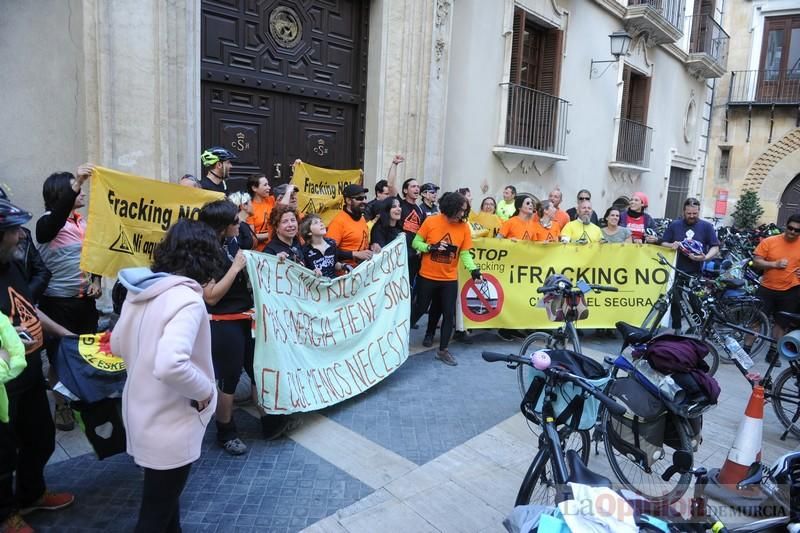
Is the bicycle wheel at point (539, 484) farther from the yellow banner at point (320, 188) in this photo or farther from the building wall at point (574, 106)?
the building wall at point (574, 106)

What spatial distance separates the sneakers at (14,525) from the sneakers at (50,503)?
19 centimetres

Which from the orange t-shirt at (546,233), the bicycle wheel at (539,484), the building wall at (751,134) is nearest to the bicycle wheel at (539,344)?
the bicycle wheel at (539,484)

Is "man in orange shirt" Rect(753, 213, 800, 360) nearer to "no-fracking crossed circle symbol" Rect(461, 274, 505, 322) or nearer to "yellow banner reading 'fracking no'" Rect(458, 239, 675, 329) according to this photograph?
"yellow banner reading 'fracking no'" Rect(458, 239, 675, 329)

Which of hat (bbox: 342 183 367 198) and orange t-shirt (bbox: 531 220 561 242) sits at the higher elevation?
hat (bbox: 342 183 367 198)

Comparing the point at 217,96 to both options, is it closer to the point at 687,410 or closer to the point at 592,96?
the point at 687,410

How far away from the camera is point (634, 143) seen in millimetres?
15867

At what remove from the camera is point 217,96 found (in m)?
6.89

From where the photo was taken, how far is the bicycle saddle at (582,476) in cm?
202

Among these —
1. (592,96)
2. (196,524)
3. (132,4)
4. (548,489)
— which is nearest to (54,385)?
(196,524)

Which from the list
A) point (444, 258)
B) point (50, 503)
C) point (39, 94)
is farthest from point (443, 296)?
point (39, 94)

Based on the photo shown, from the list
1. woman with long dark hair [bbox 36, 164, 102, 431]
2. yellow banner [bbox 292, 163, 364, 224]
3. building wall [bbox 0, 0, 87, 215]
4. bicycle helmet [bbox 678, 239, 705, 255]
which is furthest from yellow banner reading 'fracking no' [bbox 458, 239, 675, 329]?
building wall [bbox 0, 0, 87, 215]

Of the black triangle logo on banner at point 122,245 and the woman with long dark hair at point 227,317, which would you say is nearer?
the woman with long dark hair at point 227,317

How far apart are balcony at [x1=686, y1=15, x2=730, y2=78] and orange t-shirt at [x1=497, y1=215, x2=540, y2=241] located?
14.7m

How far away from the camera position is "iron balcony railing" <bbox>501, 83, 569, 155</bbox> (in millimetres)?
10945
